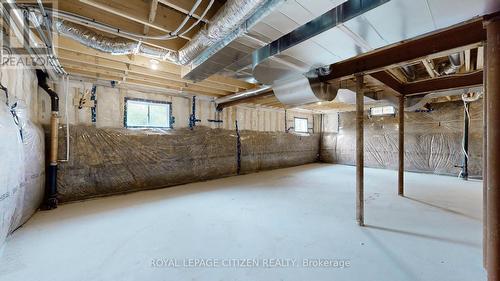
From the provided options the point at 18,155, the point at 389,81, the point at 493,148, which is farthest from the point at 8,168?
the point at 389,81

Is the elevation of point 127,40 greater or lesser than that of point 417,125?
greater

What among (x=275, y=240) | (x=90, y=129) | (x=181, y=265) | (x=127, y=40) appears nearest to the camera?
(x=181, y=265)

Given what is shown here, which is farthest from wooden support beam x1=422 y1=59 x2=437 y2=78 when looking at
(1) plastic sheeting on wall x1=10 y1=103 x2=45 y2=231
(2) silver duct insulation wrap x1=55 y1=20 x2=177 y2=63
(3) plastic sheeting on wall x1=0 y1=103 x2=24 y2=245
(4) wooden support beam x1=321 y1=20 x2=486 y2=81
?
(1) plastic sheeting on wall x1=10 y1=103 x2=45 y2=231

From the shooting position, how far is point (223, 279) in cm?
142

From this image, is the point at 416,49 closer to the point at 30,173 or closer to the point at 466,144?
the point at 30,173

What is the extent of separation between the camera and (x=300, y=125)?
26.0 feet

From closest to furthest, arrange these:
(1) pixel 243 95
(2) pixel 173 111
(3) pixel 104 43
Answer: (3) pixel 104 43 < (1) pixel 243 95 < (2) pixel 173 111

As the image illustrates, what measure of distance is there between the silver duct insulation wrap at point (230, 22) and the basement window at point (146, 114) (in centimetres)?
270

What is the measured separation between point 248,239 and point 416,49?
97.4 inches

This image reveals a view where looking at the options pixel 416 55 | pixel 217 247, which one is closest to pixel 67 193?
pixel 217 247

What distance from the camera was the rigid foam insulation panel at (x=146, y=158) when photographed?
126 inches

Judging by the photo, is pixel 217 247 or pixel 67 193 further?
pixel 67 193

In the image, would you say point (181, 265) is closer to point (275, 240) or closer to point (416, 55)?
point (275, 240)

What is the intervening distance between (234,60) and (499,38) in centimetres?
192
